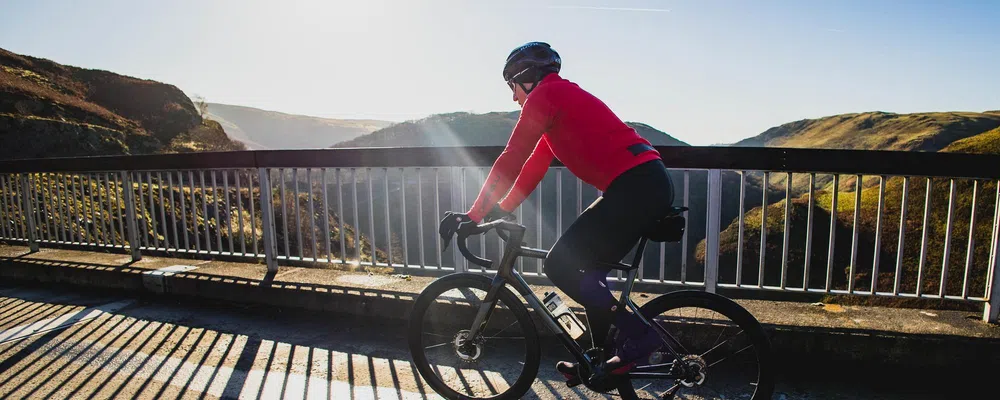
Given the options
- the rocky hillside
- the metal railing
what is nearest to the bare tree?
the rocky hillside

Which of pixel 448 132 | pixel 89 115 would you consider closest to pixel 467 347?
pixel 89 115

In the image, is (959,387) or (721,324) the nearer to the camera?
(721,324)

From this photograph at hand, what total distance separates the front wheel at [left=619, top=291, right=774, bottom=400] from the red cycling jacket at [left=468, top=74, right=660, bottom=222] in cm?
71

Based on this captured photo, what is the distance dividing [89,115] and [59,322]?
3155 centimetres

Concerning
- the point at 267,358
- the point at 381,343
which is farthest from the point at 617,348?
the point at 267,358

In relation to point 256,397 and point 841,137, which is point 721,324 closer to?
point 256,397

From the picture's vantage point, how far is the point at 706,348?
274 centimetres

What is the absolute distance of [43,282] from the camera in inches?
237

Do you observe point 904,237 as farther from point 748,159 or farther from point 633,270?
point 633,270

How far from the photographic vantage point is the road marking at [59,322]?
13.9 ft

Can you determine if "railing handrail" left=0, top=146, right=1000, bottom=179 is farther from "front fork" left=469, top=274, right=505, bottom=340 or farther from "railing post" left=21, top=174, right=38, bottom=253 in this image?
"railing post" left=21, top=174, right=38, bottom=253

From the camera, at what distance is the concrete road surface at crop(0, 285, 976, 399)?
3.19m

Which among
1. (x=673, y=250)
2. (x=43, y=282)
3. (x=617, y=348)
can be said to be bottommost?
(x=673, y=250)

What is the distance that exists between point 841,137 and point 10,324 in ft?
381
